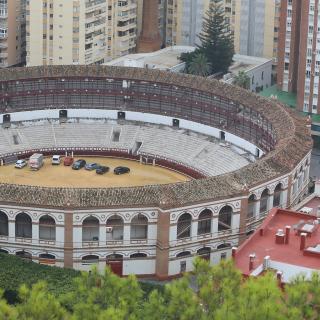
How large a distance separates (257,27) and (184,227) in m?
48.5

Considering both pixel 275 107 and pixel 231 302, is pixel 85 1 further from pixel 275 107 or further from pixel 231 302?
pixel 231 302

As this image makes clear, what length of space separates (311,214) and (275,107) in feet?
64.1

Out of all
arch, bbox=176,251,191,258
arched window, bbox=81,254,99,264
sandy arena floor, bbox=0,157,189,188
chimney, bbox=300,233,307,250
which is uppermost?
chimney, bbox=300,233,307,250

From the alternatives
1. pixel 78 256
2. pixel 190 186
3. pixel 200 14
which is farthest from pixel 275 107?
pixel 200 14

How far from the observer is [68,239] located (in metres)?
63.2

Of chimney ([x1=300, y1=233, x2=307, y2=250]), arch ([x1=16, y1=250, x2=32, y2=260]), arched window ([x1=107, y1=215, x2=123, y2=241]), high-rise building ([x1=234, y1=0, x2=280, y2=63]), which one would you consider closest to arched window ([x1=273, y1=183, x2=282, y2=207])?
A: arched window ([x1=107, y1=215, x2=123, y2=241])

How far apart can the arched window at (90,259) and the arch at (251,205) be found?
392 inches

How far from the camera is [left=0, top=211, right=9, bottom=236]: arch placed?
6366 cm

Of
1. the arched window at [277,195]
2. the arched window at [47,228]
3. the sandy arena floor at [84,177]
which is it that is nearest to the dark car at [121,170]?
the sandy arena floor at [84,177]

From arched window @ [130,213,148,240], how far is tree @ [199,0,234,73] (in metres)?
42.8

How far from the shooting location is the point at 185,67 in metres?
104

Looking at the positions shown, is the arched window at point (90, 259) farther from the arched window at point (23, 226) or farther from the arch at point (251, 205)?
the arch at point (251, 205)

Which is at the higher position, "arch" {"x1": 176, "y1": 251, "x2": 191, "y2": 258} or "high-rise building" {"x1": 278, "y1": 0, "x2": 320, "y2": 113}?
"high-rise building" {"x1": 278, "y1": 0, "x2": 320, "y2": 113}

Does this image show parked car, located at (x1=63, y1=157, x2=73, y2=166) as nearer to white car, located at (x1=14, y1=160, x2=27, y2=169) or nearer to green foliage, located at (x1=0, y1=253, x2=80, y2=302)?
white car, located at (x1=14, y1=160, x2=27, y2=169)
